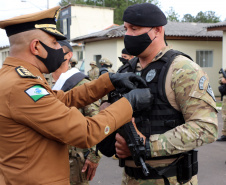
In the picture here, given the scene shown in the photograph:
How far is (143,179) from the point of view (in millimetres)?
2145

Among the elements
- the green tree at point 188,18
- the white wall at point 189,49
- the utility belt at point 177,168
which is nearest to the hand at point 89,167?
the utility belt at point 177,168

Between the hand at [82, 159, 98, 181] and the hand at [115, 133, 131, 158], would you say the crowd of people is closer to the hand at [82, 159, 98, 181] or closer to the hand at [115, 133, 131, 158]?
the hand at [115, 133, 131, 158]

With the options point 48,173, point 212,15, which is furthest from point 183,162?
point 212,15

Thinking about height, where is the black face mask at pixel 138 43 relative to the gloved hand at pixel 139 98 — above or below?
above

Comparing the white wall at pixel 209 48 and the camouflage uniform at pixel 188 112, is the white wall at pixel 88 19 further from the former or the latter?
the camouflage uniform at pixel 188 112

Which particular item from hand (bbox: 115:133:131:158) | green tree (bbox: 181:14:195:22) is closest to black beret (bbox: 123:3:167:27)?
hand (bbox: 115:133:131:158)

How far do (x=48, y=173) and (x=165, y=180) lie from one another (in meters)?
0.84

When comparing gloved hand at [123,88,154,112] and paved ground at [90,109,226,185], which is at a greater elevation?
gloved hand at [123,88,154,112]

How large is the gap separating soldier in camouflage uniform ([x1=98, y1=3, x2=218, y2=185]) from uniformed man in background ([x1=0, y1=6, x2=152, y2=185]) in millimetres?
201

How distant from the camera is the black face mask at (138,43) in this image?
90.0 inches

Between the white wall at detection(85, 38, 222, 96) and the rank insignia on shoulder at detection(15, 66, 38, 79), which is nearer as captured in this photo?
the rank insignia on shoulder at detection(15, 66, 38, 79)

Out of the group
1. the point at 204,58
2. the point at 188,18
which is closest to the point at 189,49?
the point at 204,58

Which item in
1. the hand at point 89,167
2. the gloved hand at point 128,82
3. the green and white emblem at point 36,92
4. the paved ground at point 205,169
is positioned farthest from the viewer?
the paved ground at point 205,169

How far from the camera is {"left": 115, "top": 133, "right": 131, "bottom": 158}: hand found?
2.05 meters
